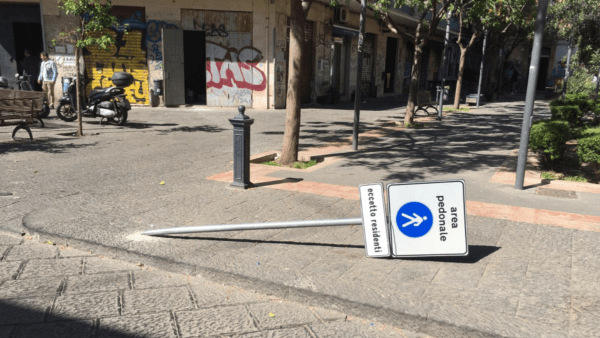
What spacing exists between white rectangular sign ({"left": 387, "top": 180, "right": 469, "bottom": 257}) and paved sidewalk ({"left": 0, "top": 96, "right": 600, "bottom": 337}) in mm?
157

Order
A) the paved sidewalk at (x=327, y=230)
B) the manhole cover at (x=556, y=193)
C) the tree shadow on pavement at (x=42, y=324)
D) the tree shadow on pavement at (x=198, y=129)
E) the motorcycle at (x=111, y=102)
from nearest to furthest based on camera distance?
the tree shadow on pavement at (x=42, y=324) < the paved sidewalk at (x=327, y=230) < the manhole cover at (x=556, y=193) < the tree shadow on pavement at (x=198, y=129) < the motorcycle at (x=111, y=102)

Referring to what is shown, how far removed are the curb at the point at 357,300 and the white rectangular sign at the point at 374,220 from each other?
59 centimetres

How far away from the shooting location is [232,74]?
61.1ft

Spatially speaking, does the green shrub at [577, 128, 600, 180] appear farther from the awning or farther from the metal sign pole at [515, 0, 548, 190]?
the awning

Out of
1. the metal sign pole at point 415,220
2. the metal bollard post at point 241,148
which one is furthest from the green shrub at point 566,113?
the metal sign pole at point 415,220

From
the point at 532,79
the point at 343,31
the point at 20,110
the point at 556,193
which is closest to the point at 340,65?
the point at 343,31

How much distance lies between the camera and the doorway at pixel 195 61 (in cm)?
2209

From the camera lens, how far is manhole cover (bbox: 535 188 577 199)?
6.53 m

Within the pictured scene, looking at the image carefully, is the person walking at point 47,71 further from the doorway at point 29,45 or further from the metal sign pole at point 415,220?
the metal sign pole at point 415,220

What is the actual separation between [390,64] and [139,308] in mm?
29327

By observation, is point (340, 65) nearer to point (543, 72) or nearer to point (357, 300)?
point (357, 300)

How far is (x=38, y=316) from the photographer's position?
3.31 m

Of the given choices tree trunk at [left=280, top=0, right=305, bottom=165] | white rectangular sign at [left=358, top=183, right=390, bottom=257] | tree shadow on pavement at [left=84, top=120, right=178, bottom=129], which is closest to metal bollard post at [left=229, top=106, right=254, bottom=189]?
tree trunk at [left=280, top=0, right=305, bottom=165]

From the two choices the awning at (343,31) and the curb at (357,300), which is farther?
the awning at (343,31)
